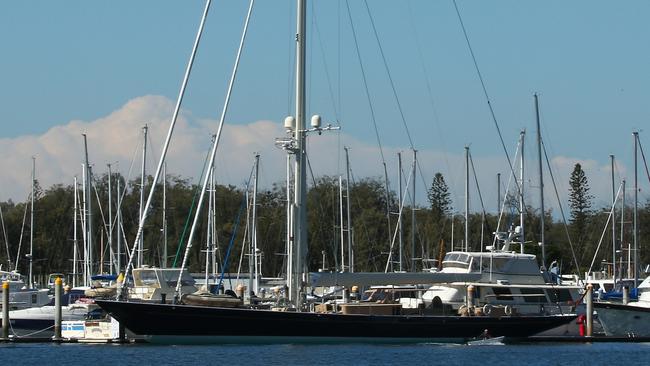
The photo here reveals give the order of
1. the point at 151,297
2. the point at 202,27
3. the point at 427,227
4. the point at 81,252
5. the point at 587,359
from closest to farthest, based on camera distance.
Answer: the point at 587,359 → the point at 202,27 → the point at 151,297 → the point at 81,252 → the point at 427,227

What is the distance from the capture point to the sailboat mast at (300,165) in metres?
53.9

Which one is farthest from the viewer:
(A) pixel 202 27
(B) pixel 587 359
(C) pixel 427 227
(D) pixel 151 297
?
(C) pixel 427 227

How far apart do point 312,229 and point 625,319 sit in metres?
59.2

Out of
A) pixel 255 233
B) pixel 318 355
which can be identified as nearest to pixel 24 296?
pixel 255 233

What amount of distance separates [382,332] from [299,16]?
42.9 ft

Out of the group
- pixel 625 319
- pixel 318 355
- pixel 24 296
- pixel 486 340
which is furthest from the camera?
pixel 24 296

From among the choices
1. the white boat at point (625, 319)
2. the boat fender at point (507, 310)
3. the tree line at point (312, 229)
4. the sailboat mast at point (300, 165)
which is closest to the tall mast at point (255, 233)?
the tree line at point (312, 229)

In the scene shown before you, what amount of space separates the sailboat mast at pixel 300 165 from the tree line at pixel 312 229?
Result: 136 ft

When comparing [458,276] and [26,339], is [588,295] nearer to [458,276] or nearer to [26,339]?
[458,276]

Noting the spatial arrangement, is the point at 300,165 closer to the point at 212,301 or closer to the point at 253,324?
the point at 212,301

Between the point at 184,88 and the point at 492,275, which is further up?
the point at 184,88

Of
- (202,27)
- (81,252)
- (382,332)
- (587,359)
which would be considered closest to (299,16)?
(202,27)

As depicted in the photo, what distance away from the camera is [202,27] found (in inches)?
2258

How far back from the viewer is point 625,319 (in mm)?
64438
